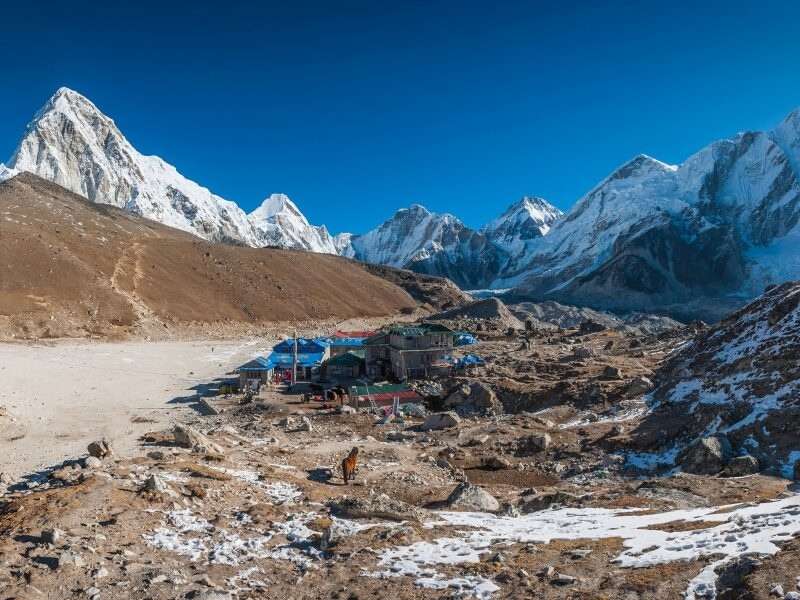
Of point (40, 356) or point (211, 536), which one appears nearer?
point (211, 536)

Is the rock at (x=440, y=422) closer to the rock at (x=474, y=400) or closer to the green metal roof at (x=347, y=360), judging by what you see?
the rock at (x=474, y=400)

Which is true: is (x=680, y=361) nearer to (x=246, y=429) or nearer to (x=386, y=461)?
(x=386, y=461)

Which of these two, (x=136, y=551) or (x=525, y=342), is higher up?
(x=525, y=342)

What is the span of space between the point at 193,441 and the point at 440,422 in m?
13.5

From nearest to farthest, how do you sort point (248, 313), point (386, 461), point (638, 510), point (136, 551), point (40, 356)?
point (136, 551), point (638, 510), point (386, 461), point (40, 356), point (248, 313)

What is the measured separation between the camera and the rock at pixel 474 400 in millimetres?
36438

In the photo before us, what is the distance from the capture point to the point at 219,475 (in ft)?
61.5

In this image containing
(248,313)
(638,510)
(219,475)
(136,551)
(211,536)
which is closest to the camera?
(136,551)

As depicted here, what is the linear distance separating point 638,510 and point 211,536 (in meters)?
11.3

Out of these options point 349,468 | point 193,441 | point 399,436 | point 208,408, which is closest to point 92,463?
point 193,441

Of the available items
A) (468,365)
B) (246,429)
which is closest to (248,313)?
(468,365)

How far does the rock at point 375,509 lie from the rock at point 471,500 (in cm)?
158

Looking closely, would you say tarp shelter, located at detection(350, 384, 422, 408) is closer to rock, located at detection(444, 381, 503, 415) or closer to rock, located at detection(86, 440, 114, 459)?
rock, located at detection(444, 381, 503, 415)

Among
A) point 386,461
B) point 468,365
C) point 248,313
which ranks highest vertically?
point 248,313
